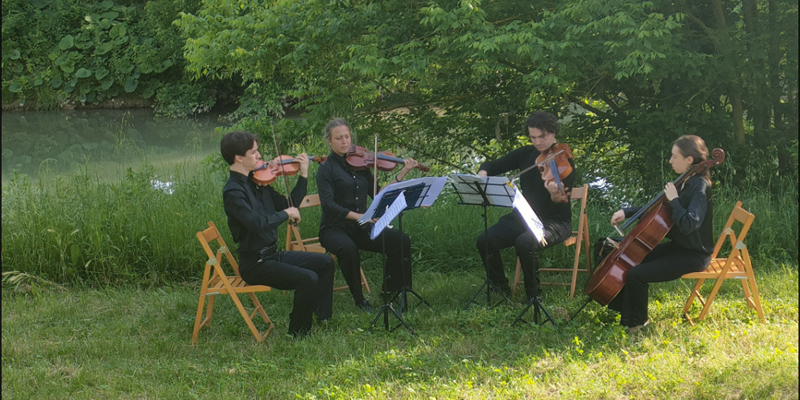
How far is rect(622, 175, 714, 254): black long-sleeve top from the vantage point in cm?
362

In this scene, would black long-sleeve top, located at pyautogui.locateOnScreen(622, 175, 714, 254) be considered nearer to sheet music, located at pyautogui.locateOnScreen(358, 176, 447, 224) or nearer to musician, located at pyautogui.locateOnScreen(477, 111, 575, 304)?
musician, located at pyautogui.locateOnScreen(477, 111, 575, 304)

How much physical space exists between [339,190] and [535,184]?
1409mm

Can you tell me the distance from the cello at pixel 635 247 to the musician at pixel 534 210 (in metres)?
0.42

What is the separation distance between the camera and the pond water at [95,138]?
10.2 meters


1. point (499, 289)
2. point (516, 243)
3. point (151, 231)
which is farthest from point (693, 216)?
point (151, 231)

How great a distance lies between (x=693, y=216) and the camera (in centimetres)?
361

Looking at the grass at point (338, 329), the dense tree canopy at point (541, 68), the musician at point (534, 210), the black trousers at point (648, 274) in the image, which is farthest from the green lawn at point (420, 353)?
the dense tree canopy at point (541, 68)

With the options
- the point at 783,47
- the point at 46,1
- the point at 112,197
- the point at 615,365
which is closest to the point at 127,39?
the point at 46,1

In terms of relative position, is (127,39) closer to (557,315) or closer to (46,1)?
(46,1)

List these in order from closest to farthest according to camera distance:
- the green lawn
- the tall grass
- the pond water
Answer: the green lawn → the tall grass → the pond water

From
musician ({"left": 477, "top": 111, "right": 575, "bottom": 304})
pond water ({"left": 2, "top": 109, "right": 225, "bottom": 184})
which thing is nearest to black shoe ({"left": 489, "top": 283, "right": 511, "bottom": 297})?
musician ({"left": 477, "top": 111, "right": 575, "bottom": 304})

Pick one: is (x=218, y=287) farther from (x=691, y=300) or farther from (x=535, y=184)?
(x=691, y=300)

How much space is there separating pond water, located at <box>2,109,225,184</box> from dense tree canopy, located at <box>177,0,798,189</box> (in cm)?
251

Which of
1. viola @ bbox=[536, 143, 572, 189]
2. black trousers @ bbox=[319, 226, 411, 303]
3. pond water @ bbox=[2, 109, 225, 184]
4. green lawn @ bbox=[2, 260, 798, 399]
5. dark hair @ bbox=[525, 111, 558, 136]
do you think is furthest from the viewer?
pond water @ bbox=[2, 109, 225, 184]
